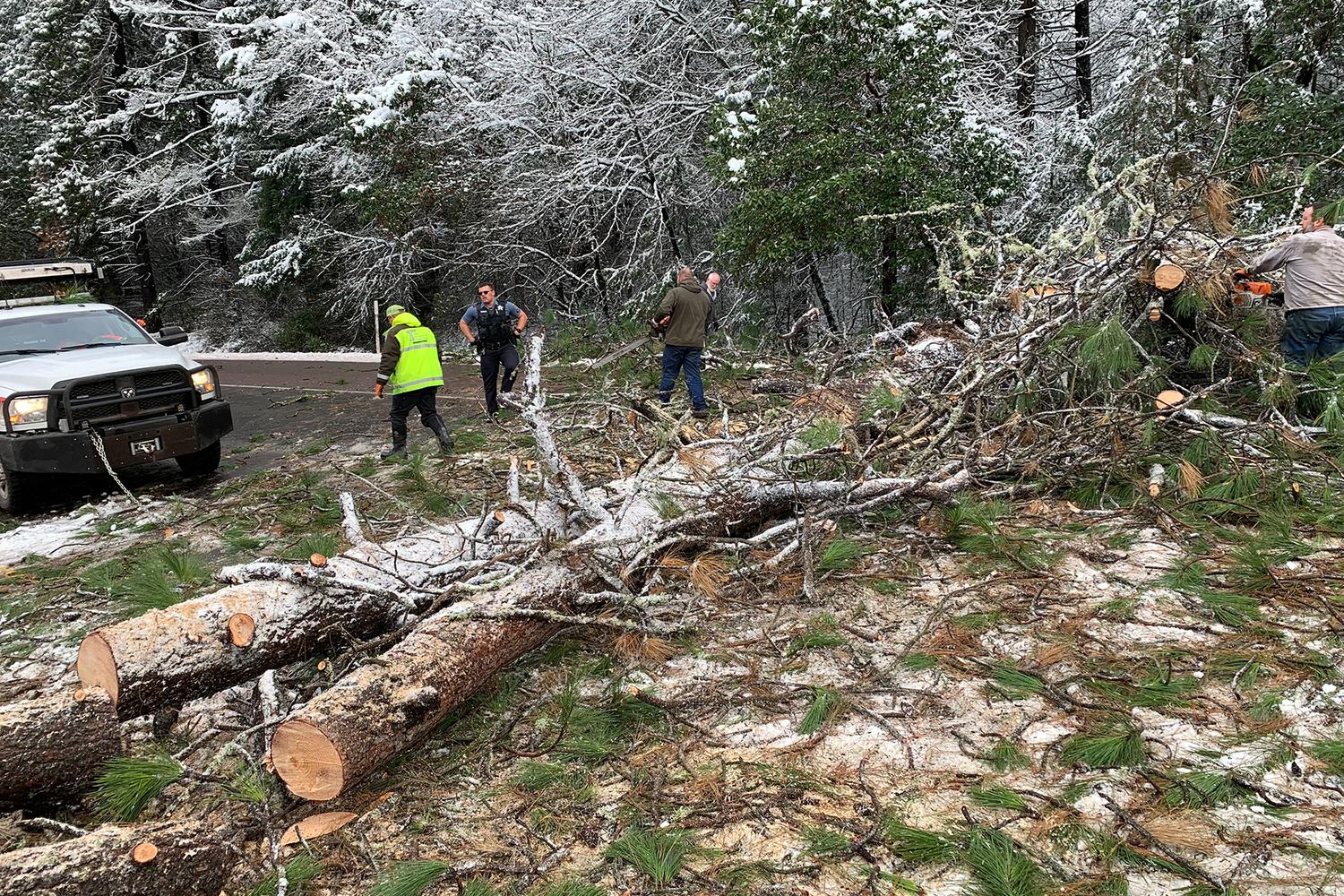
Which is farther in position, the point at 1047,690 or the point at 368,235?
the point at 368,235

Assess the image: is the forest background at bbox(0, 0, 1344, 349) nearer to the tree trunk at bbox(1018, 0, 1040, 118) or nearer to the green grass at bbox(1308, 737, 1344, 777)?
the tree trunk at bbox(1018, 0, 1040, 118)

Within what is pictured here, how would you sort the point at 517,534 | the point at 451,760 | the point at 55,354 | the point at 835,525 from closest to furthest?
the point at 451,760, the point at 517,534, the point at 835,525, the point at 55,354

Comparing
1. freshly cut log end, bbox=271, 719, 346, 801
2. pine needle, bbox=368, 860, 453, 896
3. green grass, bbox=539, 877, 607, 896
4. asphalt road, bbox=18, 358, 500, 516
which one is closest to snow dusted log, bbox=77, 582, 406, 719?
freshly cut log end, bbox=271, 719, 346, 801

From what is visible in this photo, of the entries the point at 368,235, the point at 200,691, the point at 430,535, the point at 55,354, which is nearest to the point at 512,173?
the point at 368,235

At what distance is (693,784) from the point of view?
10.9ft

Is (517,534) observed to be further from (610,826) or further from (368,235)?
(368,235)

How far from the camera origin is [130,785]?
3.29 m

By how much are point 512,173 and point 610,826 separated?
15.8m

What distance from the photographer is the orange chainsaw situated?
6.50 metres

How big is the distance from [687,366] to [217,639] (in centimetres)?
626

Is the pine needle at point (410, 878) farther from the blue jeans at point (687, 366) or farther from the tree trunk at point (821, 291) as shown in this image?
the tree trunk at point (821, 291)

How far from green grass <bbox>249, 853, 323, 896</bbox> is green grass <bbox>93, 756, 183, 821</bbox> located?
641mm

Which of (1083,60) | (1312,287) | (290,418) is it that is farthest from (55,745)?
(1083,60)

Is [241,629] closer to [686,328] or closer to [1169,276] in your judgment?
[686,328]
